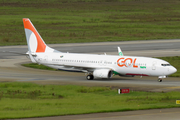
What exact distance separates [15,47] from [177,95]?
65.4 metres

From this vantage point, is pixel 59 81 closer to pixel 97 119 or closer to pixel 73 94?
pixel 73 94

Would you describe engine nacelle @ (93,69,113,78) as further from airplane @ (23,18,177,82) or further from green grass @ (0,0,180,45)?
green grass @ (0,0,180,45)

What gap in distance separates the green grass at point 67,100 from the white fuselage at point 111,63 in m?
8.38

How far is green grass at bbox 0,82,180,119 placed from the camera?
34.3m

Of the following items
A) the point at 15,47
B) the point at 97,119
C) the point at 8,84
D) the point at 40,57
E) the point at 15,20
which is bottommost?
the point at 97,119

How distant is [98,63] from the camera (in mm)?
59000

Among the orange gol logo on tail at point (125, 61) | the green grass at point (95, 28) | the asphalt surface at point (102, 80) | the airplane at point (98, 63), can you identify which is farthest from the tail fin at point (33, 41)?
the green grass at point (95, 28)

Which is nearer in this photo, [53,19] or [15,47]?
[15,47]

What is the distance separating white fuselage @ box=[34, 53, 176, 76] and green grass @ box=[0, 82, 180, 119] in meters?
8.38

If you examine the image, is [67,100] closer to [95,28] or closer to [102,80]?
[102,80]

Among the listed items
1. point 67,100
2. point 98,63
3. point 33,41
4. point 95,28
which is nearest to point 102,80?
point 98,63

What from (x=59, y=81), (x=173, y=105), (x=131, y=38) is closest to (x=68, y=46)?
(x=131, y=38)

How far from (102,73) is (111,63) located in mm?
2044

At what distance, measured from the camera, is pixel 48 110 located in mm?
34312
